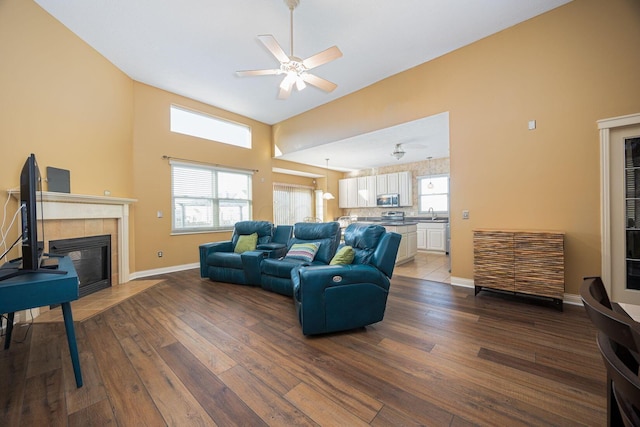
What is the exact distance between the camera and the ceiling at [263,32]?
2.71m

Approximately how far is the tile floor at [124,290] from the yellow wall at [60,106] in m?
1.05

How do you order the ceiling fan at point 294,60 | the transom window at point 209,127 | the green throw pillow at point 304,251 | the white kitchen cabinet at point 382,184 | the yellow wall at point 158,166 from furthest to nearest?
the white kitchen cabinet at point 382,184 → the transom window at point 209,127 → the yellow wall at point 158,166 → the green throw pillow at point 304,251 → the ceiling fan at point 294,60

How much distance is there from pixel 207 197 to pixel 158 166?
→ 1084mm

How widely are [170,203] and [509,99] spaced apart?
582 cm

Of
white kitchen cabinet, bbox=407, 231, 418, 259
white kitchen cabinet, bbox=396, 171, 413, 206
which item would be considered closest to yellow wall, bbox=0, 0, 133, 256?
white kitchen cabinet, bbox=407, 231, 418, 259

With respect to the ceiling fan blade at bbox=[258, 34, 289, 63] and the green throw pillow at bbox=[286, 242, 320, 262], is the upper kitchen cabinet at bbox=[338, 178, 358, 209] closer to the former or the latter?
the green throw pillow at bbox=[286, 242, 320, 262]

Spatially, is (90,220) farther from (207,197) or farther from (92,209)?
(207,197)

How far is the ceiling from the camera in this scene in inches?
107

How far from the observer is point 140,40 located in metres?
3.24

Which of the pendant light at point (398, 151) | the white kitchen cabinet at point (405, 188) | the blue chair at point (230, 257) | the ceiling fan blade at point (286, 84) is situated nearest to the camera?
the ceiling fan blade at point (286, 84)

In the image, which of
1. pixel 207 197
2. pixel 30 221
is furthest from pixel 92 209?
pixel 30 221

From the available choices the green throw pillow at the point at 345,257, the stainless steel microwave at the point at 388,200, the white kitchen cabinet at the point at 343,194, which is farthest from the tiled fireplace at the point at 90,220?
the stainless steel microwave at the point at 388,200

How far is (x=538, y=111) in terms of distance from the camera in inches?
115

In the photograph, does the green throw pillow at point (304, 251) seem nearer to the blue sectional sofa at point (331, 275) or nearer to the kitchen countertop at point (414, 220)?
the blue sectional sofa at point (331, 275)
